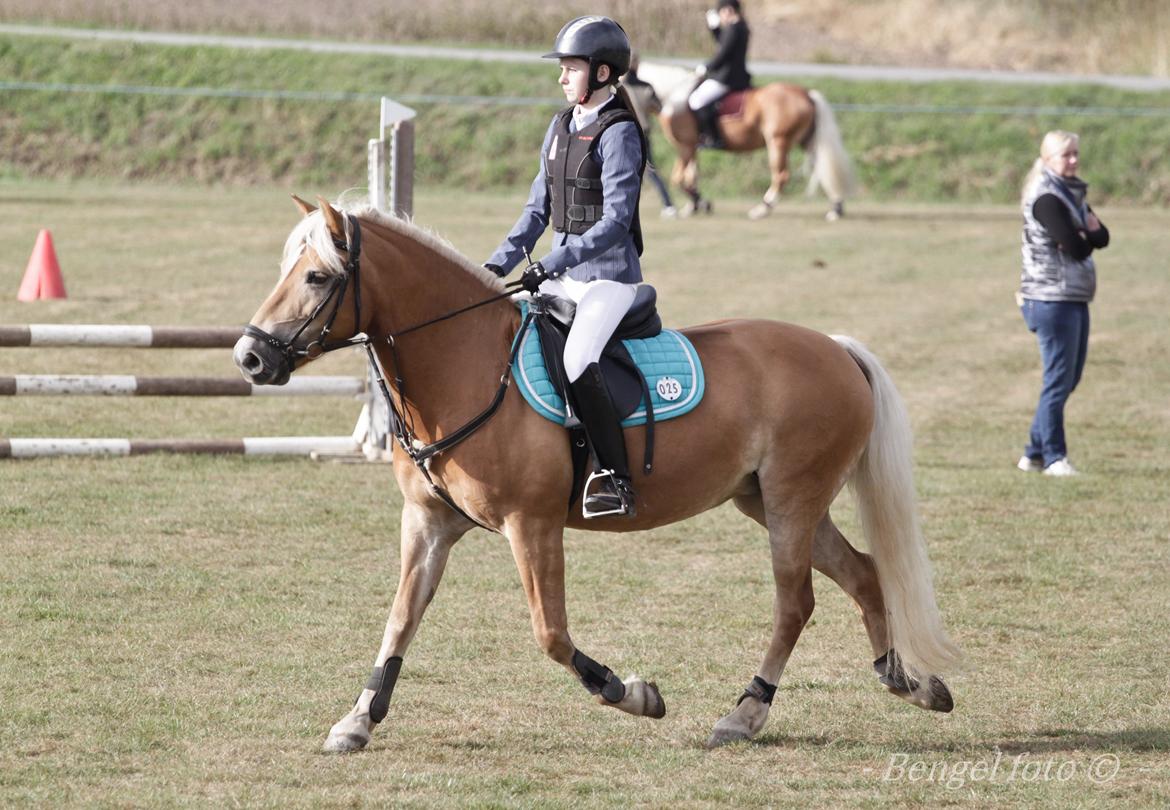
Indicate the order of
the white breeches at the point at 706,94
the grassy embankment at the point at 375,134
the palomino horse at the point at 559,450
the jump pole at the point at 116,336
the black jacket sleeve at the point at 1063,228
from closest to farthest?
the palomino horse at the point at 559,450, the jump pole at the point at 116,336, the black jacket sleeve at the point at 1063,228, the white breeches at the point at 706,94, the grassy embankment at the point at 375,134

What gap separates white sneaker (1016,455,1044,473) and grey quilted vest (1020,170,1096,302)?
1.27m

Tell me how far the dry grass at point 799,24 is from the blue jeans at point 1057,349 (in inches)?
906

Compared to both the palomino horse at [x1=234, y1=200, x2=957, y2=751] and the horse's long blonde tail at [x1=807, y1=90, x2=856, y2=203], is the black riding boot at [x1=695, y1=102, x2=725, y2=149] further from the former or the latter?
the palomino horse at [x1=234, y1=200, x2=957, y2=751]

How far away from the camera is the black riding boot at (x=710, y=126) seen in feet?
76.1

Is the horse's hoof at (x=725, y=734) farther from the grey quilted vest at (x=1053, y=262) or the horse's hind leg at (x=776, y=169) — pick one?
the horse's hind leg at (x=776, y=169)

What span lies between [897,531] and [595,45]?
2.30 meters

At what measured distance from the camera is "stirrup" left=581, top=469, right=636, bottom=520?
588cm

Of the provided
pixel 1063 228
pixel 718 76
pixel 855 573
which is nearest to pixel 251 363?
pixel 855 573

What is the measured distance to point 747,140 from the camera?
23.6 m

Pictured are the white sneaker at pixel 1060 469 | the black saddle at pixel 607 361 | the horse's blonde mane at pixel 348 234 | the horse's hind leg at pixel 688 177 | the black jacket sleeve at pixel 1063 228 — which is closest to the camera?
the horse's blonde mane at pixel 348 234

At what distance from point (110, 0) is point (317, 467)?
987 inches

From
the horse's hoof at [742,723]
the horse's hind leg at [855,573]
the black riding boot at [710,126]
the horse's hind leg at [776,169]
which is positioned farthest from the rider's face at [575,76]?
the horse's hind leg at [776,169]

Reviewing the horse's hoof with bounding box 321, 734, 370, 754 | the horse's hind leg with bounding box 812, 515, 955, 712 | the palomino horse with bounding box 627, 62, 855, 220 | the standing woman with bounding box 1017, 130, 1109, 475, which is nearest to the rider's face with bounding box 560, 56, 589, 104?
the horse's hind leg with bounding box 812, 515, 955, 712

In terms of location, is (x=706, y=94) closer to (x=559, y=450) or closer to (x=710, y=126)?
(x=710, y=126)
